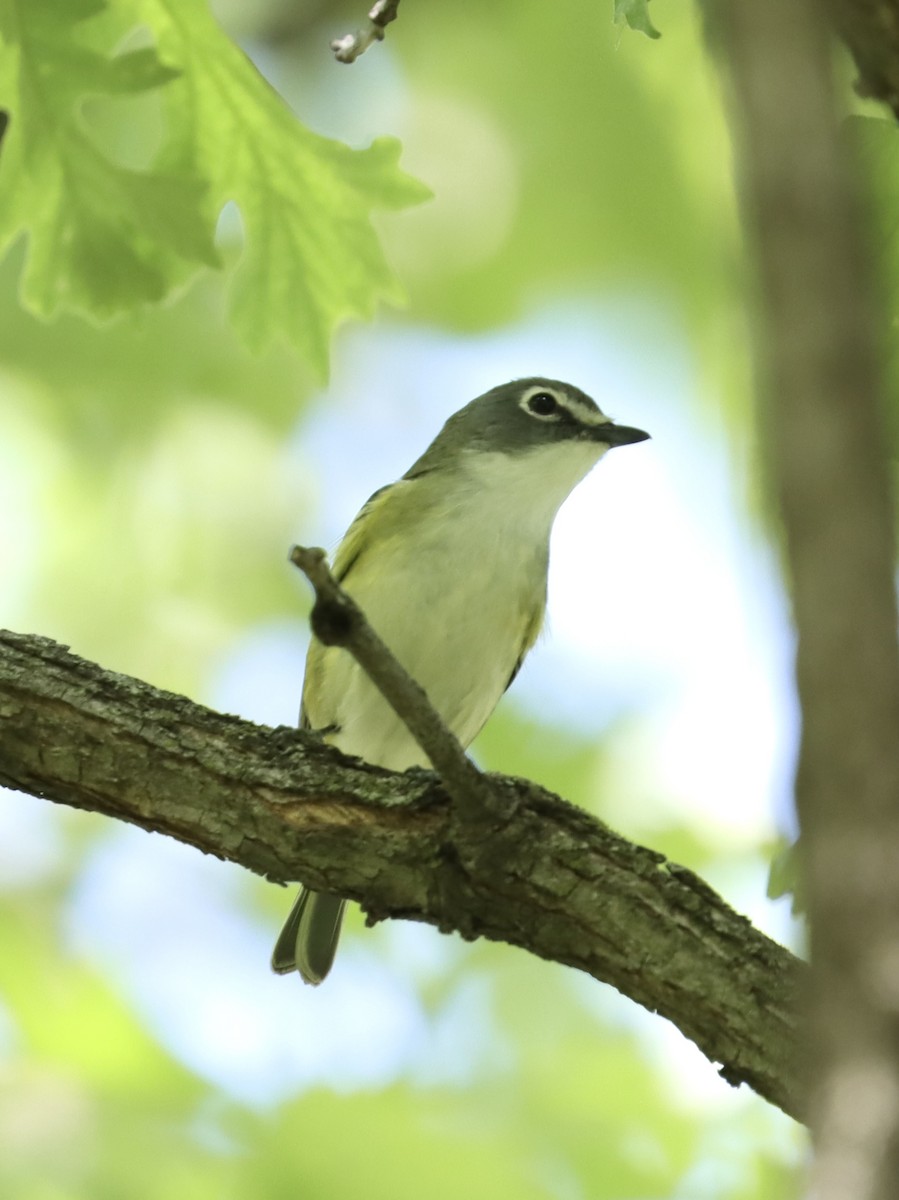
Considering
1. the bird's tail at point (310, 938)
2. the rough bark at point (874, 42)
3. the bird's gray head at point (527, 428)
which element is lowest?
the bird's tail at point (310, 938)

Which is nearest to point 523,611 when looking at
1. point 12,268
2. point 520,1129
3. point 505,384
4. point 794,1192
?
point 505,384

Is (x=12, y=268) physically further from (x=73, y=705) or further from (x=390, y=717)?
(x=73, y=705)

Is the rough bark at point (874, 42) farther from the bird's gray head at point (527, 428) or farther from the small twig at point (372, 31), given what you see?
the bird's gray head at point (527, 428)

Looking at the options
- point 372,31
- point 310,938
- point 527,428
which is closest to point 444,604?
point 527,428

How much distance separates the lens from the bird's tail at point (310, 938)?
200 inches

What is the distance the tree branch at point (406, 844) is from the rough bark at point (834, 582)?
2.24m

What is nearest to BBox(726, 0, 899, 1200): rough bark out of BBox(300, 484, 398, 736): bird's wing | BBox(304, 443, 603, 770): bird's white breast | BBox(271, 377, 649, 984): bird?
BBox(271, 377, 649, 984): bird

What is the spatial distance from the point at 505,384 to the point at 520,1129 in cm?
315

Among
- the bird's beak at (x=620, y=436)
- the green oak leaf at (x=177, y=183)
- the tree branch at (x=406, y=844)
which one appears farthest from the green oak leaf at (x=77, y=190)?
the bird's beak at (x=620, y=436)

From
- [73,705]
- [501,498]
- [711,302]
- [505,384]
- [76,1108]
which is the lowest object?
[76,1108]

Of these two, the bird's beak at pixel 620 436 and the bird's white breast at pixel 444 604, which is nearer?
the bird's white breast at pixel 444 604

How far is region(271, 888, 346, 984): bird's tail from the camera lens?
16.7 feet

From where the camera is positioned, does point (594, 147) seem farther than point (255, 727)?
Yes

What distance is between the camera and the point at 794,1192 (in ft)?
2.71
